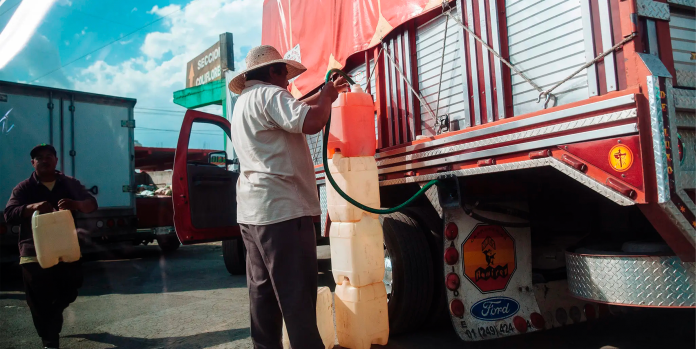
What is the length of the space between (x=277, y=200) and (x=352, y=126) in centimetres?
84

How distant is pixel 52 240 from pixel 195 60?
18.4m

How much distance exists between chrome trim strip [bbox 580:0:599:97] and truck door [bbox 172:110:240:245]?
166 inches

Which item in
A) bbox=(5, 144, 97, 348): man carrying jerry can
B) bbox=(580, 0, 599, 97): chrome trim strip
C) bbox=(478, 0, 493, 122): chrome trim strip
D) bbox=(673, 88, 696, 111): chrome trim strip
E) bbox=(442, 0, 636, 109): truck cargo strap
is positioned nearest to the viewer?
bbox=(673, 88, 696, 111): chrome trim strip

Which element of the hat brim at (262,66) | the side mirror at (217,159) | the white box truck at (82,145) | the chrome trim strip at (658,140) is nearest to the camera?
the chrome trim strip at (658,140)

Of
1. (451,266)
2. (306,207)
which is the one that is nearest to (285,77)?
(306,207)

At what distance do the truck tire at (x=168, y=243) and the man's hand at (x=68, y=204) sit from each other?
19.8 ft

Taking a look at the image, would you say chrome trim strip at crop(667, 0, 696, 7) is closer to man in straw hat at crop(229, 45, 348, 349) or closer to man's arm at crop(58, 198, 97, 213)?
man in straw hat at crop(229, 45, 348, 349)

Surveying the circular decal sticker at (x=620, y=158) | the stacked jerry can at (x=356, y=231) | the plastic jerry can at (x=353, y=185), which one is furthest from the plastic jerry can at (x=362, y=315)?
the circular decal sticker at (x=620, y=158)

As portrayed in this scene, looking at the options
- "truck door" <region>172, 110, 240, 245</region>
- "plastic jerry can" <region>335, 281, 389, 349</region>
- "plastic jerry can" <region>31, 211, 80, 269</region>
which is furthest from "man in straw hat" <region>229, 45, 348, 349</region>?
"truck door" <region>172, 110, 240, 245</region>

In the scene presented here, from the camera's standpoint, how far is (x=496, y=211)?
10.4ft

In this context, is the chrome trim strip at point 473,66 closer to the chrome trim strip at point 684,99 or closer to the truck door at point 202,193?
the chrome trim strip at point 684,99

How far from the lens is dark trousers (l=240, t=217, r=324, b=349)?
92.2 inches

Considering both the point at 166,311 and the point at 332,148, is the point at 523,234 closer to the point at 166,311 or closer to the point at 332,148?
the point at 332,148

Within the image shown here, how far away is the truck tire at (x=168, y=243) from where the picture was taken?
987cm
